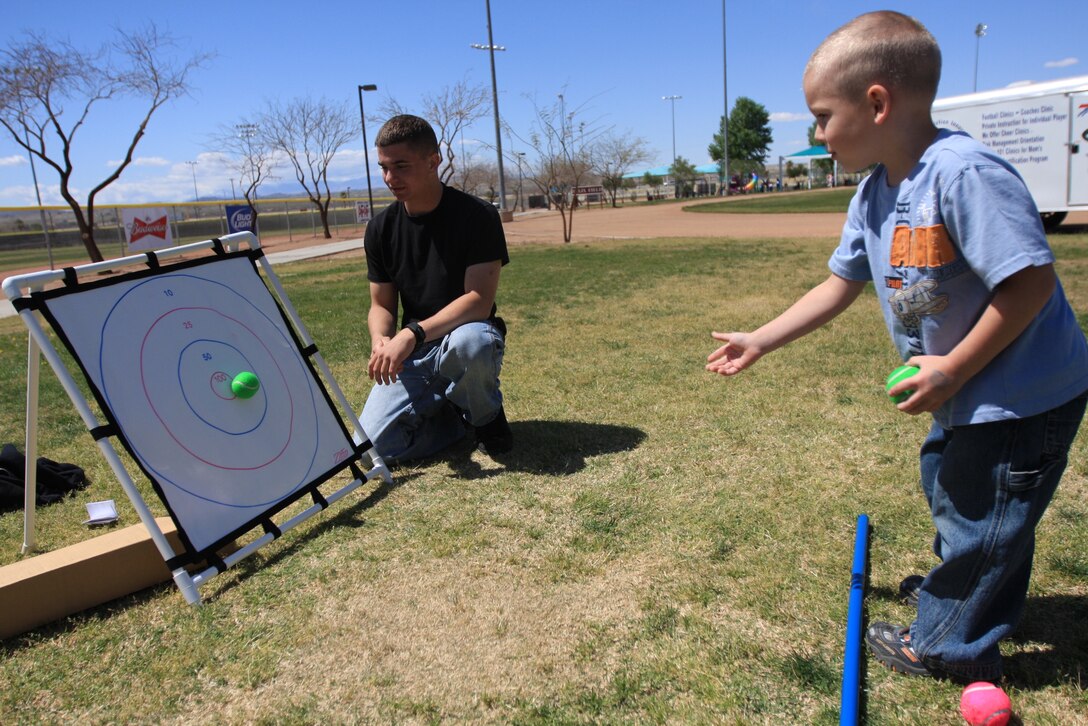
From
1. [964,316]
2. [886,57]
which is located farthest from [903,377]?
[886,57]

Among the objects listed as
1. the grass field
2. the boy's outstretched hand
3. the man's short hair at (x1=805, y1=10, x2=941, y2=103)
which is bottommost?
the grass field

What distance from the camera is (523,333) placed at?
7043 mm

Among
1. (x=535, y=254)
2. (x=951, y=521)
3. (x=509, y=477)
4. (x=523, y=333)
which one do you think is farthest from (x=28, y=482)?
(x=535, y=254)

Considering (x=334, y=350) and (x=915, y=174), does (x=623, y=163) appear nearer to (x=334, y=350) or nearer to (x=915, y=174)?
(x=334, y=350)

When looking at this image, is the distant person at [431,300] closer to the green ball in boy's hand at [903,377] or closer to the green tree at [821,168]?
the green ball in boy's hand at [903,377]

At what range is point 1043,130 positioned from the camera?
13.4 m

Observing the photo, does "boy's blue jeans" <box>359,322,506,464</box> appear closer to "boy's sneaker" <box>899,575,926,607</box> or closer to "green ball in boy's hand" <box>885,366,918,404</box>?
"boy's sneaker" <box>899,575,926,607</box>

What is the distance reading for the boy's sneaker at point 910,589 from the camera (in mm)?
2342

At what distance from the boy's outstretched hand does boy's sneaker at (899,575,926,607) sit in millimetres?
873

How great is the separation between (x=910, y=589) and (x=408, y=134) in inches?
107

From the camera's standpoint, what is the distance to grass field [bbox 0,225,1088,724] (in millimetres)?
2037

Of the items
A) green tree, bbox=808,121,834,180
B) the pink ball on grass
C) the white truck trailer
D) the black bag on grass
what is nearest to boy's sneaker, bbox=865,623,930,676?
the pink ball on grass

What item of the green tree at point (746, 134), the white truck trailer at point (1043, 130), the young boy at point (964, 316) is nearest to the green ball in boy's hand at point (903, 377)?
the young boy at point (964, 316)

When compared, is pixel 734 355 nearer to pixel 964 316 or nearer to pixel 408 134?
pixel 964 316
